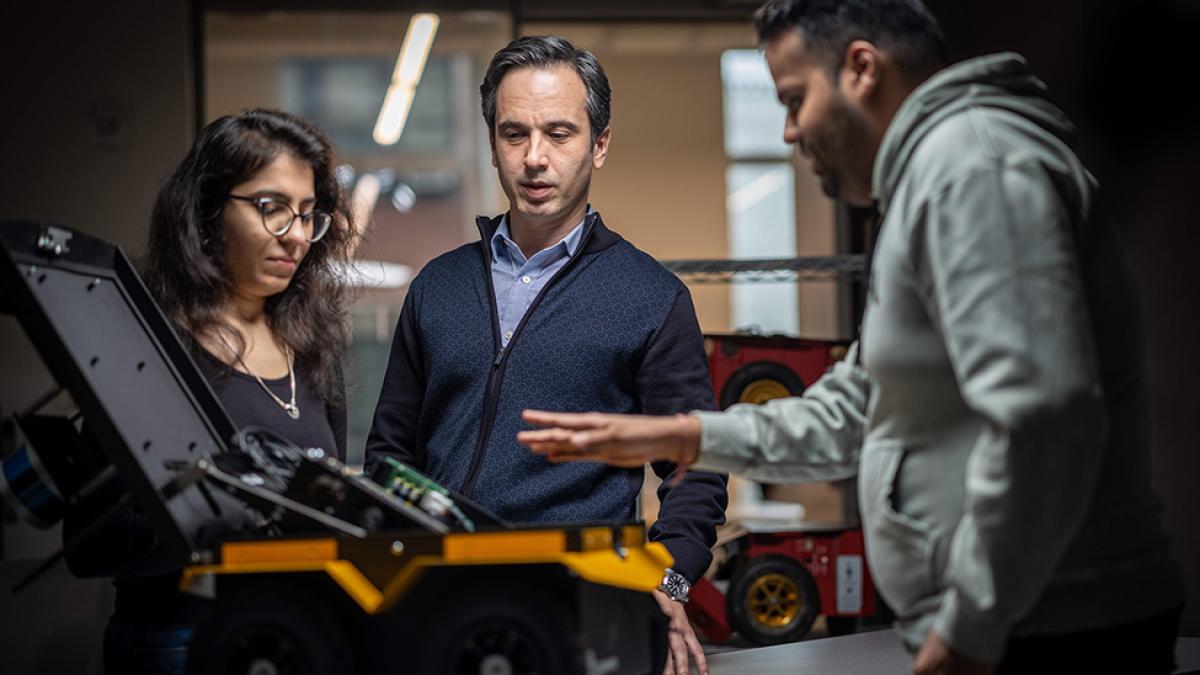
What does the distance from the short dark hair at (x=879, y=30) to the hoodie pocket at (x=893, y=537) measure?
330mm

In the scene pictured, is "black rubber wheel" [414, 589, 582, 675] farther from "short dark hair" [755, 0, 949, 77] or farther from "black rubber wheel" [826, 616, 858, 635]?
"black rubber wheel" [826, 616, 858, 635]

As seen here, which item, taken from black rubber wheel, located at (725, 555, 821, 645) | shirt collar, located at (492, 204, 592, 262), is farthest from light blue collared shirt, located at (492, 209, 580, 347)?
black rubber wheel, located at (725, 555, 821, 645)

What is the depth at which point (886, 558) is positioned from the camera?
3.53ft

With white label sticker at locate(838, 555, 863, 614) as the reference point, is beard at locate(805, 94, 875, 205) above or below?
above

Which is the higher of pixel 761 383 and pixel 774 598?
pixel 761 383

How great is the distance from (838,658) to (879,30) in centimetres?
90

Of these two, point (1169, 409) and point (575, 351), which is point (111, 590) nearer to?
point (575, 351)

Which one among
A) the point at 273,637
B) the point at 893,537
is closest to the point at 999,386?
the point at 893,537

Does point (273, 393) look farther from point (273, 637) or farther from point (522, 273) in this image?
point (273, 637)

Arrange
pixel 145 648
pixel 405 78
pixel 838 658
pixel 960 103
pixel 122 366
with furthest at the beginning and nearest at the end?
pixel 405 78, pixel 838 658, pixel 145 648, pixel 122 366, pixel 960 103

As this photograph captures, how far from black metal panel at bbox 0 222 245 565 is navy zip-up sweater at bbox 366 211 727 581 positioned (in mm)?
420

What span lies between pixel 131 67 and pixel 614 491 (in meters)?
4.13

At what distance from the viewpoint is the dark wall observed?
3.28 m

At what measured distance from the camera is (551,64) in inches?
72.7
